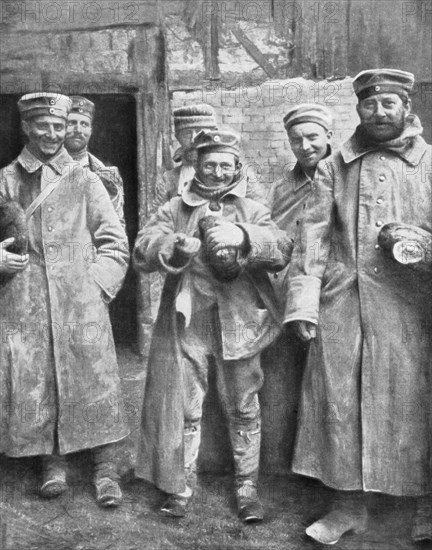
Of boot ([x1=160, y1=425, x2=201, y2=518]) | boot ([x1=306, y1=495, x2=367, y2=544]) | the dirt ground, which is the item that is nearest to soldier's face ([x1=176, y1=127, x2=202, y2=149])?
the dirt ground

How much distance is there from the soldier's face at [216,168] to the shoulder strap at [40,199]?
27.9 inches

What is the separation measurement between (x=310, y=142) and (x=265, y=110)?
284 millimetres

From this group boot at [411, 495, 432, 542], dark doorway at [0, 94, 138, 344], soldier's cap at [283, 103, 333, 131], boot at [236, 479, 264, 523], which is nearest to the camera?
boot at [411, 495, 432, 542]

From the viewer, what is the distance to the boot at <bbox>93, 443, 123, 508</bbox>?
594 centimetres

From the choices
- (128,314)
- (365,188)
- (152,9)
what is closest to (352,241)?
(365,188)

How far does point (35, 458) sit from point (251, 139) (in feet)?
6.05

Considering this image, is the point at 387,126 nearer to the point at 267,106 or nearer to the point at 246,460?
the point at 267,106

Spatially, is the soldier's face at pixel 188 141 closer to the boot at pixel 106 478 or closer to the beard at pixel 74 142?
the beard at pixel 74 142

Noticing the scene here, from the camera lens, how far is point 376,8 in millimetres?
6113

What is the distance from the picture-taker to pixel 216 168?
5.86 metres

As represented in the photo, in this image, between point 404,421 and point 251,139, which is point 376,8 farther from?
point 404,421

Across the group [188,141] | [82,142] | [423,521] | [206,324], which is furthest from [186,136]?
[423,521]

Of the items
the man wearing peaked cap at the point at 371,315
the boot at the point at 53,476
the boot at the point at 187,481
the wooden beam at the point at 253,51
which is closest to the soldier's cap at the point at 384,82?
the man wearing peaked cap at the point at 371,315

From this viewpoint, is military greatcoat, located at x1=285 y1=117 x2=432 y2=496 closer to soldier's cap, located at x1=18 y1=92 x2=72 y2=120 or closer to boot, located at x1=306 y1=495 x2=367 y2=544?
boot, located at x1=306 y1=495 x2=367 y2=544
